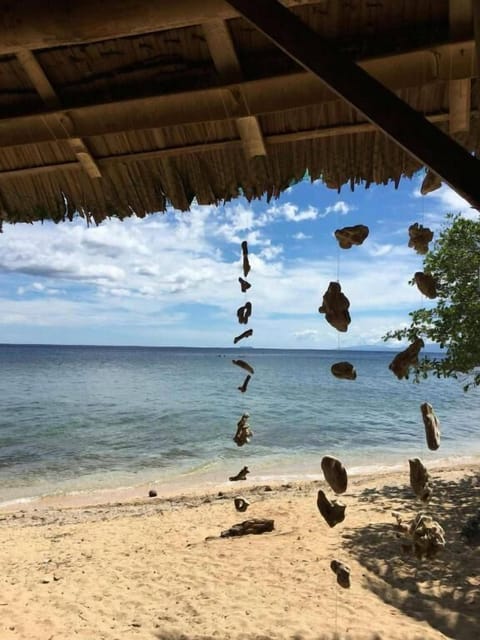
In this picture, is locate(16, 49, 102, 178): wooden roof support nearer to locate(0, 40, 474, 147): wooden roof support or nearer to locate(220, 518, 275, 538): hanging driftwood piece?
locate(0, 40, 474, 147): wooden roof support

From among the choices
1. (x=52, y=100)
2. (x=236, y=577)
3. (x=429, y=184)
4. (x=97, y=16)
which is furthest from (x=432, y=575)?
(x=97, y=16)

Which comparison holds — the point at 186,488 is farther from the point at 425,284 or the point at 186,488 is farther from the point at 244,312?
the point at 425,284

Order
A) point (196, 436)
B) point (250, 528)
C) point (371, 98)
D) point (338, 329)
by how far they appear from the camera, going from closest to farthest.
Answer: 1. point (371, 98)
2. point (338, 329)
3. point (250, 528)
4. point (196, 436)

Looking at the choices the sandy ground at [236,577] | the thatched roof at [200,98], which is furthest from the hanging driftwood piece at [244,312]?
the sandy ground at [236,577]

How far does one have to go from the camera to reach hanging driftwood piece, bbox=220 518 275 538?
5.97 m

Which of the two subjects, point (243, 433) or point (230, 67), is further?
point (243, 433)

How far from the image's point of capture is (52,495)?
9141 millimetres

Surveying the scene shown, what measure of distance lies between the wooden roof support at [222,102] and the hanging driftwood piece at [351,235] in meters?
0.49

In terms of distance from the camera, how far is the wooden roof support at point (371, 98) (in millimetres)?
1087

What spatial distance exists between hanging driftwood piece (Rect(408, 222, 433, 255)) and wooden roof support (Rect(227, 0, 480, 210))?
66cm

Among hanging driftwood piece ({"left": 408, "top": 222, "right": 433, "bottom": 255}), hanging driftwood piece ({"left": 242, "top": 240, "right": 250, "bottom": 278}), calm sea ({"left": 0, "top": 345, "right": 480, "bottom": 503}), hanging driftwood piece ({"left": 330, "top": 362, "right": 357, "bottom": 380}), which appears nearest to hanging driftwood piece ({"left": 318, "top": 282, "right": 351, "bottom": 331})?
hanging driftwood piece ({"left": 330, "top": 362, "right": 357, "bottom": 380})

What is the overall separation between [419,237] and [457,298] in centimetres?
494

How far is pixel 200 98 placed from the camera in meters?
1.89

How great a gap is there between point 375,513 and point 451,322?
2.73 meters
